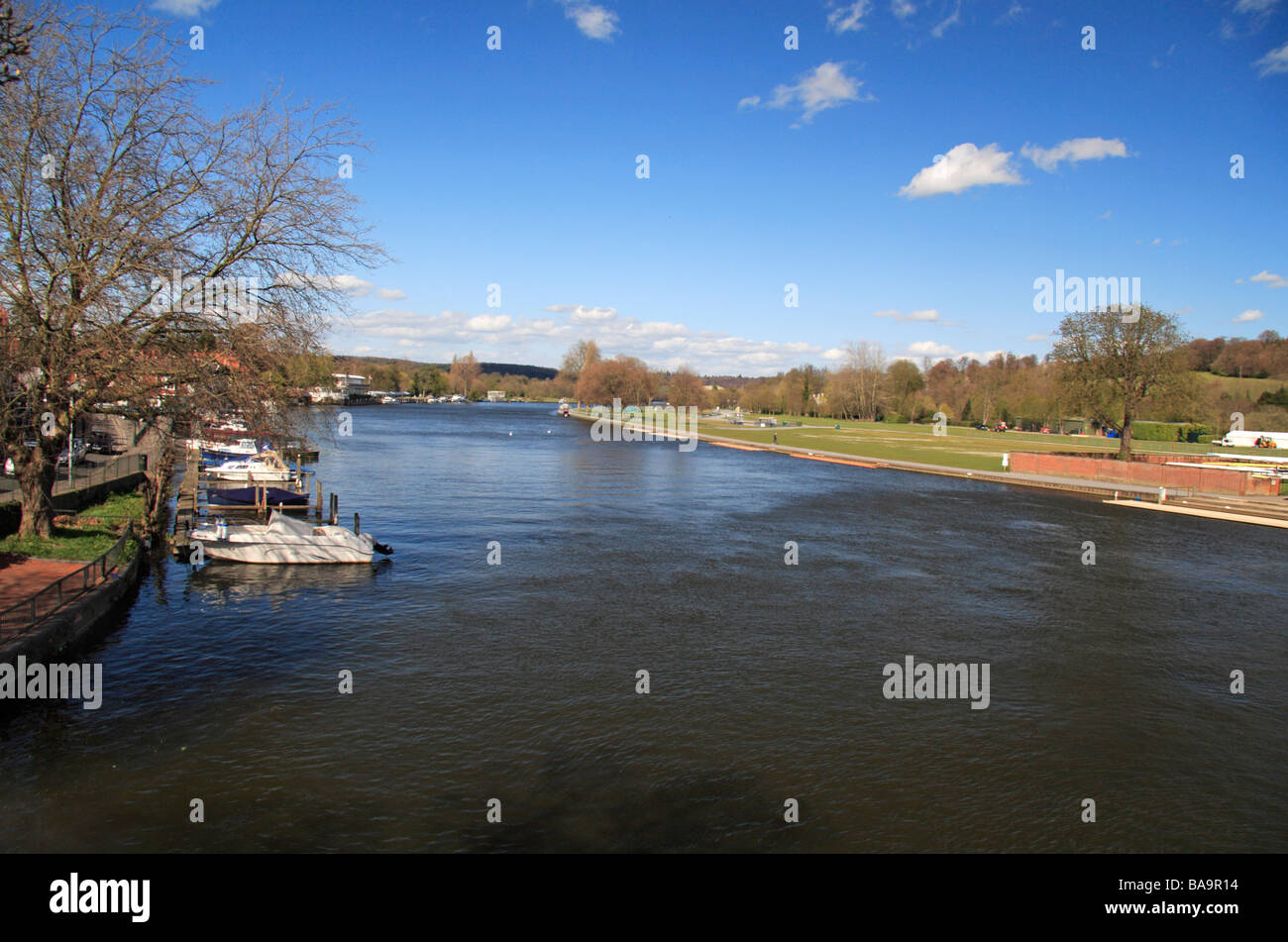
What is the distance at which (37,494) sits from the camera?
773 inches

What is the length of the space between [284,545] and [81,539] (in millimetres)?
5356

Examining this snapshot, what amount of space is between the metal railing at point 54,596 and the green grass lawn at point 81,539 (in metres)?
0.82

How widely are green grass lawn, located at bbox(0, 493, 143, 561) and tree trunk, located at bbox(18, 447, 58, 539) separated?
1.12ft

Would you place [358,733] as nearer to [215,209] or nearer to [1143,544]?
[215,209]

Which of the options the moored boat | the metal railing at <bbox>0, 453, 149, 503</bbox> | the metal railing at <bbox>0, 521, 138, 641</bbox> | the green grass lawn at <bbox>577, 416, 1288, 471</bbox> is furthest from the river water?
the green grass lawn at <bbox>577, 416, 1288, 471</bbox>

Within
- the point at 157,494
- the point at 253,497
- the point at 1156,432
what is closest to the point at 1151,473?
the point at 253,497

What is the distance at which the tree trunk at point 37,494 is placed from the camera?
19.4 meters

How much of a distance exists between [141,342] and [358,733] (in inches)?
512

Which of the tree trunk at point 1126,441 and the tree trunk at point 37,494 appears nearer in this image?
the tree trunk at point 37,494

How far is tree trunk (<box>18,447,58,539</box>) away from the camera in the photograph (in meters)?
19.4

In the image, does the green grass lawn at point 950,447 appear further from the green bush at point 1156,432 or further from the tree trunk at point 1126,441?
the tree trunk at point 1126,441

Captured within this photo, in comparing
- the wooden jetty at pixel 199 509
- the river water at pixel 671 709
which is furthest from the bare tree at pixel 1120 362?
the wooden jetty at pixel 199 509

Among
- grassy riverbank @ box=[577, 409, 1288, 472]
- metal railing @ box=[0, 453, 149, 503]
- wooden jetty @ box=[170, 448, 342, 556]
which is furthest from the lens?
grassy riverbank @ box=[577, 409, 1288, 472]

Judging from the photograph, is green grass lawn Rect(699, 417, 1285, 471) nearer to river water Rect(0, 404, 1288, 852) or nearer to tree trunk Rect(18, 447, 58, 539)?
river water Rect(0, 404, 1288, 852)
